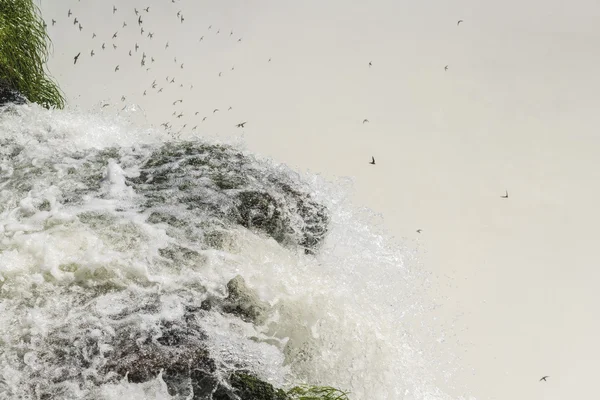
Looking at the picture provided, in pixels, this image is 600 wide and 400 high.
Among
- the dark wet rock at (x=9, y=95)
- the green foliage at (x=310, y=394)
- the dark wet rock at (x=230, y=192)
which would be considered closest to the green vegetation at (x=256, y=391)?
the green foliage at (x=310, y=394)

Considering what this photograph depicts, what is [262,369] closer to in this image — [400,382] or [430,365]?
[400,382]

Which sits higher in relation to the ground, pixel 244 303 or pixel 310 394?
pixel 244 303

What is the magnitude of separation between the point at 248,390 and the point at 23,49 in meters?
6.31

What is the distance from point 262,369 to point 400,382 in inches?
56.3

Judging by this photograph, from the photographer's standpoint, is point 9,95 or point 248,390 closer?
point 248,390

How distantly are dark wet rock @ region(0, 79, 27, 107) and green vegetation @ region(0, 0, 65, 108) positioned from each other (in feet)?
0.08

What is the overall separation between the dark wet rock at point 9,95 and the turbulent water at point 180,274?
29cm

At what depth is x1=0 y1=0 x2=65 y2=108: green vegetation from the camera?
7.27 m

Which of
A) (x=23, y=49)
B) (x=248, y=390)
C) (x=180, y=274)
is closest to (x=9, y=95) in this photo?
(x=23, y=49)

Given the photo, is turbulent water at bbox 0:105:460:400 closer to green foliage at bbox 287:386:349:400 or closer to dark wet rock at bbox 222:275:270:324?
dark wet rock at bbox 222:275:270:324

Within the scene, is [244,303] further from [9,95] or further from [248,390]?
[9,95]

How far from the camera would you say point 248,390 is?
3119mm

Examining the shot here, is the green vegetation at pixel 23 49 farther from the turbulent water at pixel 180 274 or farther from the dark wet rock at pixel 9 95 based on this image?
the turbulent water at pixel 180 274

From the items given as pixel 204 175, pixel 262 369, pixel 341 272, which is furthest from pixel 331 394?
pixel 204 175
